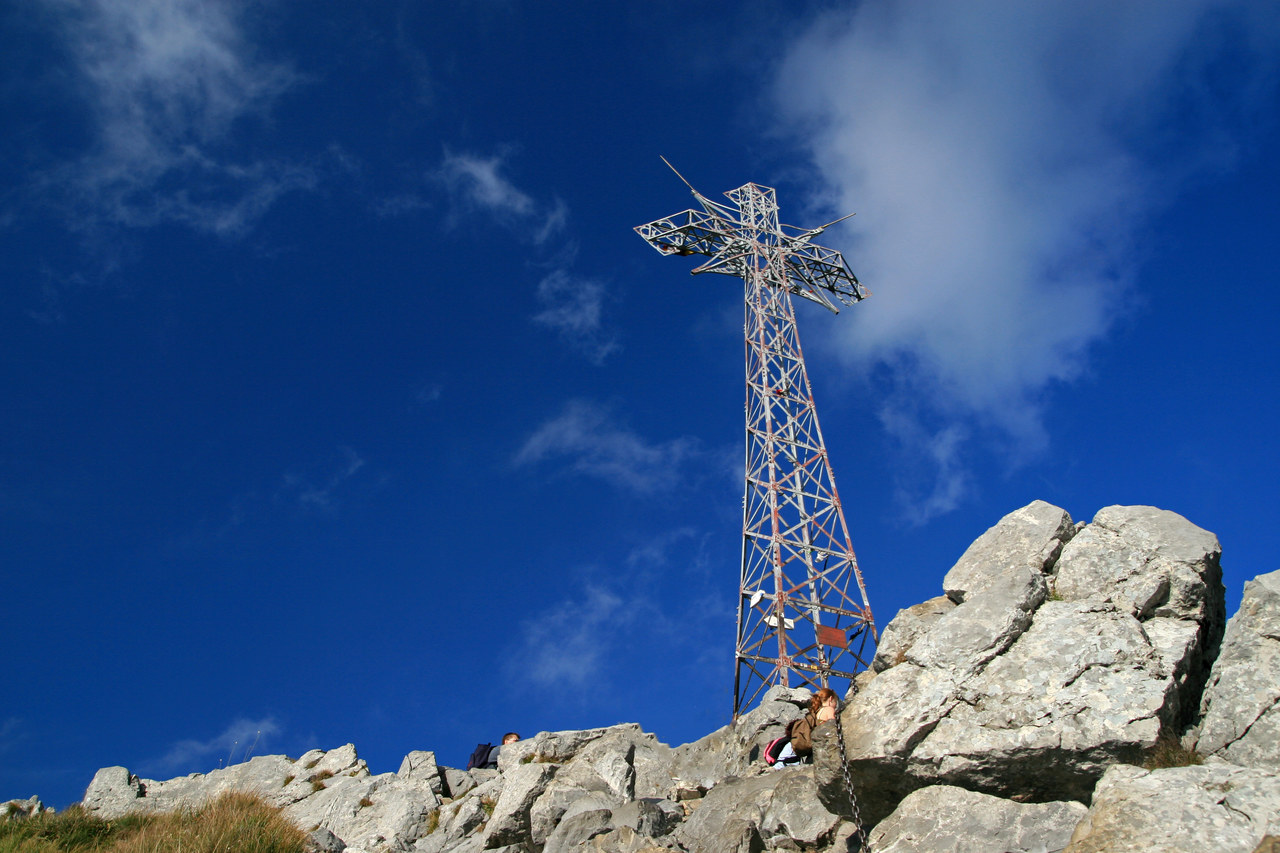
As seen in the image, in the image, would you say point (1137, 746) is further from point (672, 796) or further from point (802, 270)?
point (802, 270)

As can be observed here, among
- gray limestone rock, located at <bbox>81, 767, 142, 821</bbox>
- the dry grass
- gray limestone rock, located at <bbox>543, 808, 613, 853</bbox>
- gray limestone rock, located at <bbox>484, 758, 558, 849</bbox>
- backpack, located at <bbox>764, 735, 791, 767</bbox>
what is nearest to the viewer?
the dry grass

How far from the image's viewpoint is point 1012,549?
10758 mm

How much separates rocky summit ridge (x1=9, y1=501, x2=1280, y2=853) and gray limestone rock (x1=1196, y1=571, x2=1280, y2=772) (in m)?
0.02

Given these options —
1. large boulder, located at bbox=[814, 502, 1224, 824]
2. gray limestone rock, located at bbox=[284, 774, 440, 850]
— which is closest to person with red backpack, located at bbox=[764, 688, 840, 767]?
large boulder, located at bbox=[814, 502, 1224, 824]

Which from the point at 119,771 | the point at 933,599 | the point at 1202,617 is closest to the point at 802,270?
the point at 933,599

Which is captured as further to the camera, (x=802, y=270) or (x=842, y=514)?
(x=802, y=270)

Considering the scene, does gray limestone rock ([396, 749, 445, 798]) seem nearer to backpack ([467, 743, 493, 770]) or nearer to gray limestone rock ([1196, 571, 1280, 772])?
backpack ([467, 743, 493, 770])

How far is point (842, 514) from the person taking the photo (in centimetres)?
2116

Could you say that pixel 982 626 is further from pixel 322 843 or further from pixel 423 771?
pixel 423 771

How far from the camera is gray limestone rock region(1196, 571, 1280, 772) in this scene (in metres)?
7.09

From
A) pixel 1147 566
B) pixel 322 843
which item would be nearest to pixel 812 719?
pixel 1147 566

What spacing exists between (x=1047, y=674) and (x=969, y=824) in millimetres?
1877

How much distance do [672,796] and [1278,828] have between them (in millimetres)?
8663

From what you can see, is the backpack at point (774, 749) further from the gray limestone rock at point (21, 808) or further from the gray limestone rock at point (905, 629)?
the gray limestone rock at point (21, 808)
